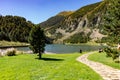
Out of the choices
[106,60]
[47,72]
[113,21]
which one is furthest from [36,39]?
[47,72]

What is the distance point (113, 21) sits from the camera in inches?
1550

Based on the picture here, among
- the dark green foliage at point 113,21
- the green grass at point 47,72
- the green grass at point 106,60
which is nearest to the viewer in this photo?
the green grass at point 47,72

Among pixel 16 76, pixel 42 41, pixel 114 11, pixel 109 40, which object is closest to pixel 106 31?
pixel 109 40

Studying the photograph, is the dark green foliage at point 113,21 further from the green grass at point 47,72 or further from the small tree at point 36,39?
the small tree at point 36,39

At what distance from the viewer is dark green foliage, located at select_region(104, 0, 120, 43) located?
121 feet

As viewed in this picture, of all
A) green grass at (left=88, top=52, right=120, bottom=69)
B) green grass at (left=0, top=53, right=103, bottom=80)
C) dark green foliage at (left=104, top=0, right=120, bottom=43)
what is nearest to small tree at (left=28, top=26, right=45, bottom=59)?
green grass at (left=88, top=52, right=120, bottom=69)

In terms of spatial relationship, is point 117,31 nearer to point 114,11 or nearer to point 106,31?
point 106,31

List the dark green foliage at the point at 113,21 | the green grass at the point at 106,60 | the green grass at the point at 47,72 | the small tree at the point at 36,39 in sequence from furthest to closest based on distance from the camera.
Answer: the small tree at the point at 36,39 < the dark green foliage at the point at 113,21 < the green grass at the point at 106,60 < the green grass at the point at 47,72

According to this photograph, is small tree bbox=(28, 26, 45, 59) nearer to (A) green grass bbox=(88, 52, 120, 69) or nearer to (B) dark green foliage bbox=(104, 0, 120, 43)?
(A) green grass bbox=(88, 52, 120, 69)

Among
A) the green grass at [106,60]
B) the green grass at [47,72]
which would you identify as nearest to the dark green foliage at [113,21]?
the green grass at [106,60]

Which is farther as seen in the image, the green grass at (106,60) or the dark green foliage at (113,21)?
the dark green foliage at (113,21)

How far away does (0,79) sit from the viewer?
786 inches

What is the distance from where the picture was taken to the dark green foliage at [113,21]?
36859 mm

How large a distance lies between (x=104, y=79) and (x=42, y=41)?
29.9m
